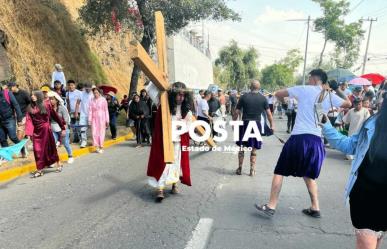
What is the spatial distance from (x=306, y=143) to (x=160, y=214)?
2178 millimetres

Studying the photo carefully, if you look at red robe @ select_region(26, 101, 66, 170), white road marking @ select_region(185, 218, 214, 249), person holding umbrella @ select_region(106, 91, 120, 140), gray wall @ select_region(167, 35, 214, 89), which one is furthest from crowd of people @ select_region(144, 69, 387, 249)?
gray wall @ select_region(167, 35, 214, 89)

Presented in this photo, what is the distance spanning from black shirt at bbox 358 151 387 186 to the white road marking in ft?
6.62

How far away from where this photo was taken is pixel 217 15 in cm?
1820

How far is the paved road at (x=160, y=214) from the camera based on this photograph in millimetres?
4262

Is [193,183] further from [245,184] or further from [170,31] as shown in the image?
[170,31]

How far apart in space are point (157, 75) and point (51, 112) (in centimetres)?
364

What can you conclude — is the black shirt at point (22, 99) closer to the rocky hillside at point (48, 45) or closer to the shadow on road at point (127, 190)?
the shadow on road at point (127, 190)

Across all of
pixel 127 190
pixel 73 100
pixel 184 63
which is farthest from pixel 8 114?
pixel 184 63

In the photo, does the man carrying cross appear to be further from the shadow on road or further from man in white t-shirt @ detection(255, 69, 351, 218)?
man in white t-shirt @ detection(255, 69, 351, 218)

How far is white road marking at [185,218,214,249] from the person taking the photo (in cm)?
409

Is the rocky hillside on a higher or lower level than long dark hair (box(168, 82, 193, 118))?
higher

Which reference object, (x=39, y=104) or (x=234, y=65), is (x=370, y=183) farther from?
(x=234, y=65)

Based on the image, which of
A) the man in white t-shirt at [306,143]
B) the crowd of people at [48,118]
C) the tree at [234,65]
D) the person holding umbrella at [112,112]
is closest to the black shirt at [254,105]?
the man in white t-shirt at [306,143]

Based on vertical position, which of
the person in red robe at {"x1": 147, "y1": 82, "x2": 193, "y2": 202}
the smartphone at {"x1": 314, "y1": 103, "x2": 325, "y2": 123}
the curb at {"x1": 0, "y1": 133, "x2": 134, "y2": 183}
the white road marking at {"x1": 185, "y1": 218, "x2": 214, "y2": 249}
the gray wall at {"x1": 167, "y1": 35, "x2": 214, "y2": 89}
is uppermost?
the gray wall at {"x1": 167, "y1": 35, "x2": 214, "y2": 89}
